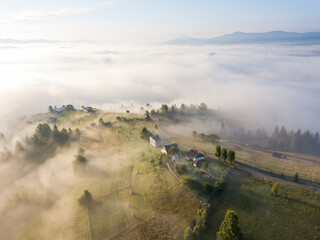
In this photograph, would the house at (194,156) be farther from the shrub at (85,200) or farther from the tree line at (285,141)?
the tree line at (285,141)

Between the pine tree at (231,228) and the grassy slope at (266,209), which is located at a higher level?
the pine tree at (231,228)

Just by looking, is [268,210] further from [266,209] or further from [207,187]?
[207,187]

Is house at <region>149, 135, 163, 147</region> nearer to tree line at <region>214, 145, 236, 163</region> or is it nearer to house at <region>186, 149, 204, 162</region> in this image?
house at <region>186, 149, 204, 162</region>

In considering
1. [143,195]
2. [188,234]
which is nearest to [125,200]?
[143,195]

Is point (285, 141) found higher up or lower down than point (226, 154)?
lower down

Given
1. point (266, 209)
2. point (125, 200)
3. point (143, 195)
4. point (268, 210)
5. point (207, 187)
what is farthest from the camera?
point (143, 195)

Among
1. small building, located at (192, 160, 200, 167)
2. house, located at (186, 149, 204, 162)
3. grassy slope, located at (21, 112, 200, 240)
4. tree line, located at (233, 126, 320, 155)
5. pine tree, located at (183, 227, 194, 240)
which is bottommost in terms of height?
tree line, located at (233, 126, 320, 155)

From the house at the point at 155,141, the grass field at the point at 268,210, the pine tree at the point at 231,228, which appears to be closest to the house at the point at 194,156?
the grass field at the point at 268,210

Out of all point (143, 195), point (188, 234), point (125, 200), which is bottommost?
point (125, 200)

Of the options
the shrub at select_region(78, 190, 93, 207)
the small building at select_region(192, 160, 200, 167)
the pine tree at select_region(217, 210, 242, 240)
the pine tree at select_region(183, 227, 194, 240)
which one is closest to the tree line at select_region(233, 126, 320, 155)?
the small building at select_region(192, 160, 200, 167)

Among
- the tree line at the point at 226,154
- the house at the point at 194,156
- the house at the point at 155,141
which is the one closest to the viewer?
the tree line at the point at 226,154

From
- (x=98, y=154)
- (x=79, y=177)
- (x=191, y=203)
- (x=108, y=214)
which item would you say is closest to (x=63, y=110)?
(x=98, y=154)

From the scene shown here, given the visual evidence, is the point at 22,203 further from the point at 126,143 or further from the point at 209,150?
the point at 209,150
